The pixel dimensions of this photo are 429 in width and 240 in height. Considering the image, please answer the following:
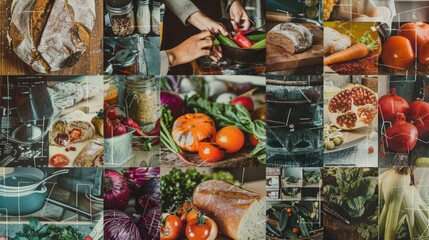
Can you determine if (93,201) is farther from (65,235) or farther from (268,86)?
(268,86)

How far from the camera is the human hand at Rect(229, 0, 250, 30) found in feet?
9.01

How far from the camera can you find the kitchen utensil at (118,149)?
275 centimetres

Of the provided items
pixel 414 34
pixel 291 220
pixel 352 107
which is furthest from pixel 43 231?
pixel 414 34

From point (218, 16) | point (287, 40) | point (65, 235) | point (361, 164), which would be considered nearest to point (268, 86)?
point (287, 40)

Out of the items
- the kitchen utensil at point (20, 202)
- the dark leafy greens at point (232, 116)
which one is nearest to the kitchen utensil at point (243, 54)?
the dark leafy greens at point (232, 116)

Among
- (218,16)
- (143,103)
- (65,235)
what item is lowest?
(65,235)

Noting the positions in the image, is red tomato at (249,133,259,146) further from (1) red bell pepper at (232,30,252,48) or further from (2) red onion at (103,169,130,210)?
(2) red onion at (103,169,130,210)

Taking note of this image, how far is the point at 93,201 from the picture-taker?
277 centimetres

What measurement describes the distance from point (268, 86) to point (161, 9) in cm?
68

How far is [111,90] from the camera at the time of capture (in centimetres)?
275

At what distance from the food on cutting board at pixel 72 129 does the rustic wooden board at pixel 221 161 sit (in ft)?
1.32

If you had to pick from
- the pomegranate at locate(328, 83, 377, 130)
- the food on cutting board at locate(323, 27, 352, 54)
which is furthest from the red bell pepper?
the pomegranate at locate(328, 83, 377, 130)

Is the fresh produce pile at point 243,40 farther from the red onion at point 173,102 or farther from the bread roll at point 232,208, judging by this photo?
the bread roll at point 232,208

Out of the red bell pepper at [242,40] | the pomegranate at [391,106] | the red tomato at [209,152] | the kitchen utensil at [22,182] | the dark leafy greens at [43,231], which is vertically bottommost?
the dark leafy greens at [43,231]
